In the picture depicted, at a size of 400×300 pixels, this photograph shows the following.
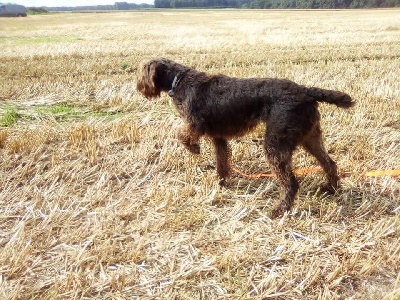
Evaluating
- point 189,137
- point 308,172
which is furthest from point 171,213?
point 308,172

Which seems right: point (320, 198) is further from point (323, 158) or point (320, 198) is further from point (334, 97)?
point (334, 97)

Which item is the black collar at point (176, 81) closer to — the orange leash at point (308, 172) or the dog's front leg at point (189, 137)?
the dog's front leg at point (189, 137)

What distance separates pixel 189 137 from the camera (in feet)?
15.8

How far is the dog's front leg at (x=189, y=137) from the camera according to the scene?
4.75 meters

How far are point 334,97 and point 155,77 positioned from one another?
2.24 meters

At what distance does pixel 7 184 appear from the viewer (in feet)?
16.0

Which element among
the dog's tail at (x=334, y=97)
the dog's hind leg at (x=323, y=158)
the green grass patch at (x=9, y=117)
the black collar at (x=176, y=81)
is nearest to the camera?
the dog's tail at (x=334, y=97)

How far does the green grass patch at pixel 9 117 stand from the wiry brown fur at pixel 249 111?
2.95 metres

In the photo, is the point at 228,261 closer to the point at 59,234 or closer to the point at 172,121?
the point at 59,234

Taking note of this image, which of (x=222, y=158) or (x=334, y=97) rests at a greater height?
(x=334, y=97)

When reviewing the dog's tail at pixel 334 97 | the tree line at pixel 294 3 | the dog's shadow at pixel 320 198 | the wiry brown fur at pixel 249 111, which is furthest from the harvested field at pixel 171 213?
the tree line at pixel 294 3

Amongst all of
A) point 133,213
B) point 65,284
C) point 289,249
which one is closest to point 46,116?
point 133,213

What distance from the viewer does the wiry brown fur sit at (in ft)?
13.5

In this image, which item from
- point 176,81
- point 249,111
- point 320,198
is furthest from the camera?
point 176,81
